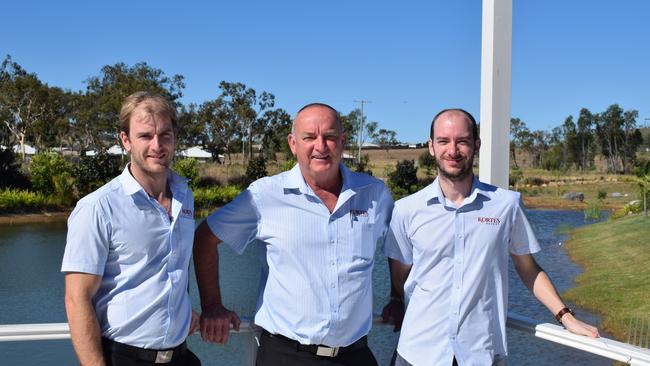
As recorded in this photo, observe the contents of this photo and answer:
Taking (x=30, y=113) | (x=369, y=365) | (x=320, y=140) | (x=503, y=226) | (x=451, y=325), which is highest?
(x=30, y=113)

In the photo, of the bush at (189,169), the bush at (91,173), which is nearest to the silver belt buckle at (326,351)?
the bush at (91,173)

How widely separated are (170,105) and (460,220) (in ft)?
3.25

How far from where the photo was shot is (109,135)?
44.4 meters

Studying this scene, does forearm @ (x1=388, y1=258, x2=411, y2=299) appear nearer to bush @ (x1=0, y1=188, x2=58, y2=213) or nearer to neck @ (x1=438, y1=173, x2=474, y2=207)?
neck @ (x1=438, y1=173, x2=474, y2=207)

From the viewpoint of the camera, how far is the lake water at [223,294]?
2.55 meters

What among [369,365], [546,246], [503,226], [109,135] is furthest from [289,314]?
[109,135]

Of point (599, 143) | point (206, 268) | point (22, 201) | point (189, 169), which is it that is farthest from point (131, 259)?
point (599, 143)

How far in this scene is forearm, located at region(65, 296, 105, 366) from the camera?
185 centimetres

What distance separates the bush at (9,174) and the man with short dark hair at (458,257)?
2778 cm

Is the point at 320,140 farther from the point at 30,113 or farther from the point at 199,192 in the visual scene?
the point at 30,113

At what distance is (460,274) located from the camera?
7.11ft

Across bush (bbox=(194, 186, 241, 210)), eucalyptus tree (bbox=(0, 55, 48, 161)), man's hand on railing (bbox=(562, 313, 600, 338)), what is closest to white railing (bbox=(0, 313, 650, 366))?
Answer: man's hand on railing (bbox=(562, 313, 600, 338))

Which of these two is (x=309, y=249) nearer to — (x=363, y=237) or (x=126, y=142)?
(x=363, y=237)

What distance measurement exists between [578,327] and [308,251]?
36.3 inches
